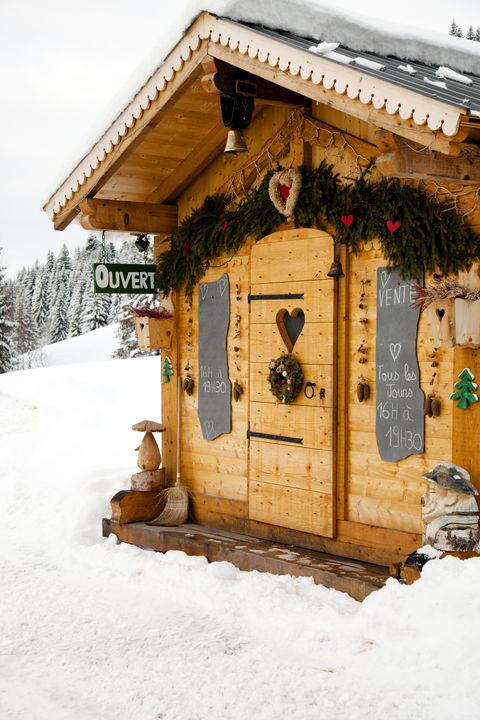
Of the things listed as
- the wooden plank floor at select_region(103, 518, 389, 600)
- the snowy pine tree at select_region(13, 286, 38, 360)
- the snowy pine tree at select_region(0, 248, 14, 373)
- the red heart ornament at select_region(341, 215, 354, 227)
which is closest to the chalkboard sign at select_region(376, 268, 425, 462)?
the red heart ornament at select_region(341, 215, 354, 227)

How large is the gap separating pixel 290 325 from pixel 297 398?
640 mm

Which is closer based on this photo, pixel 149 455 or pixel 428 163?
pixel 428 163

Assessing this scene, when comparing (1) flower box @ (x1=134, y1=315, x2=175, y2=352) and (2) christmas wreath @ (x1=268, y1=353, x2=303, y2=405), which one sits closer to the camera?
(2) christmas wreath @ (x1=268, y1=353, x2=303, y2=405)

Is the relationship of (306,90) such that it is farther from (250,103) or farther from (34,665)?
(34,665)

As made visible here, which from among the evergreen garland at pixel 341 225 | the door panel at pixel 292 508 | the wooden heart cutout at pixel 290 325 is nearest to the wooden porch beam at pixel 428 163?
the evergreen garland at pixel 341 225

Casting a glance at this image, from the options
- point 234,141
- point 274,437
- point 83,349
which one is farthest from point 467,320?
point 83,349

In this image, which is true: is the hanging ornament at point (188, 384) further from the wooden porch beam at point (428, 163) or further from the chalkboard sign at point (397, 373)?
the wooden porch beam at point (428, 163)

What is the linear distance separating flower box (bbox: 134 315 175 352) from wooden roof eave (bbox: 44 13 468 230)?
1.25 m

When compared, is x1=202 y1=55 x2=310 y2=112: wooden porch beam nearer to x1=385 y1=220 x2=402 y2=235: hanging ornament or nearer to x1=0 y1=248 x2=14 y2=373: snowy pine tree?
x1=385 y1=220 x2=402 y2=235: hanging ornament

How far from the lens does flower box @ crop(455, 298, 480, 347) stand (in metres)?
5.95

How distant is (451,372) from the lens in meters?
6.45

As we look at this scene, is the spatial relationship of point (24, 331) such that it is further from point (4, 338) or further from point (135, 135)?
point (135, 135)

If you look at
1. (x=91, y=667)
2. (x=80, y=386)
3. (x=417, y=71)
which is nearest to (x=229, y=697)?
(x=91, y=667)

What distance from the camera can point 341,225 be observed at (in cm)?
715
